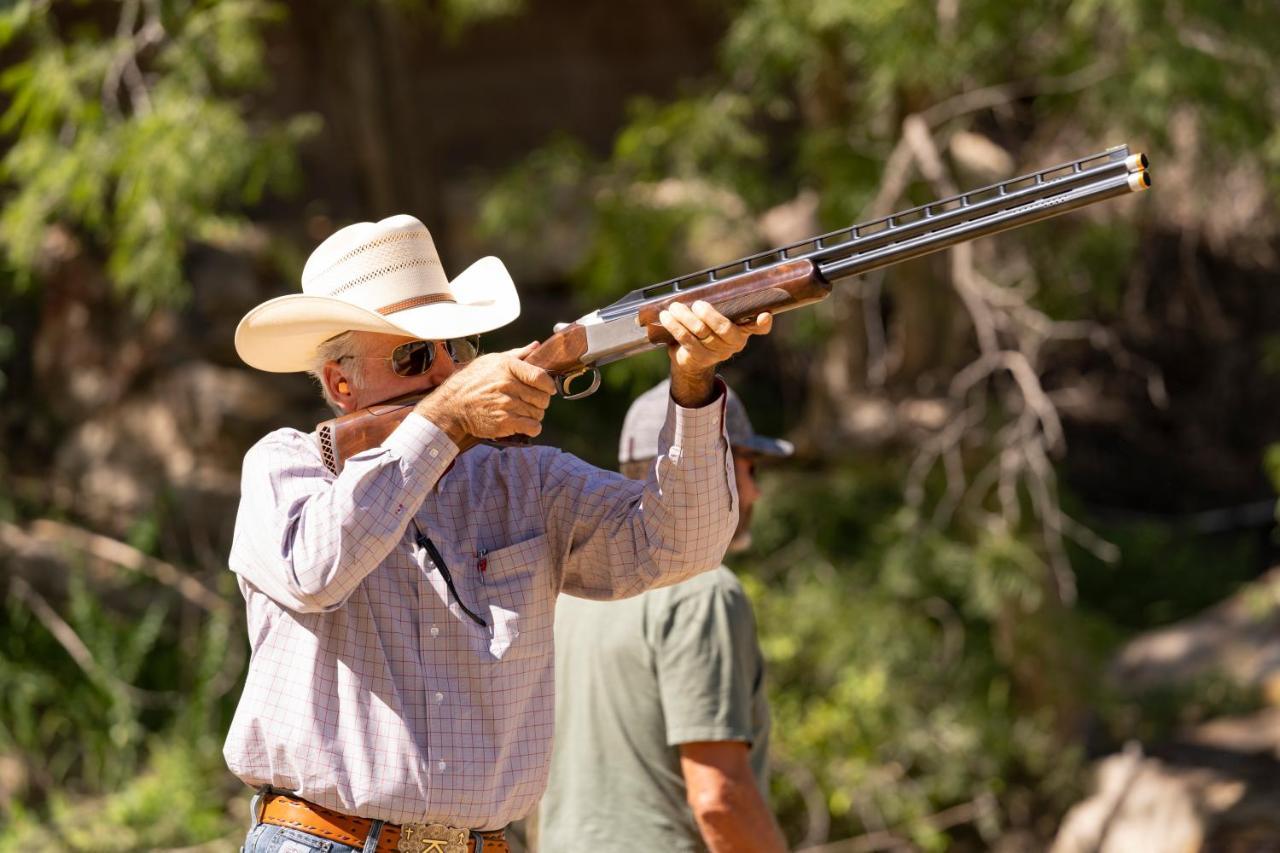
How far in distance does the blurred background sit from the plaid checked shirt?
152 inches

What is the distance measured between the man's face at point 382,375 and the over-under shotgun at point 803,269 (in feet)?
0.14

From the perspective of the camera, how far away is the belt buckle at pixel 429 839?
2322 millimetres

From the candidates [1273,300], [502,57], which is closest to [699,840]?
[1273,300]

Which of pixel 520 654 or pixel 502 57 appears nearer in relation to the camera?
pixel 520 654

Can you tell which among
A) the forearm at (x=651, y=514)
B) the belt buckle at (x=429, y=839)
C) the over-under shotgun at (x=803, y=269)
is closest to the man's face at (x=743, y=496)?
the forearm at (x=651, y=514)

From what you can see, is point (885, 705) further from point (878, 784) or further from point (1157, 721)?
point (1157, 721)

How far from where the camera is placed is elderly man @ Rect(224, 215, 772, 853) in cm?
227

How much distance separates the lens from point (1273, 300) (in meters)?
9.79

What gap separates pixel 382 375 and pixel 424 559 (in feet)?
1.07

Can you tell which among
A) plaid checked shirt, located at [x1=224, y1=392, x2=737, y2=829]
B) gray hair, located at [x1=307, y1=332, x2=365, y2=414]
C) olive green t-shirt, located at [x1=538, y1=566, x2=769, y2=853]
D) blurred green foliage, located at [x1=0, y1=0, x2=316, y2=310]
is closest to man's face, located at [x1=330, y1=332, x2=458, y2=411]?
gray hair, located at [x1=307, y1=332, x2=365, y2=414]

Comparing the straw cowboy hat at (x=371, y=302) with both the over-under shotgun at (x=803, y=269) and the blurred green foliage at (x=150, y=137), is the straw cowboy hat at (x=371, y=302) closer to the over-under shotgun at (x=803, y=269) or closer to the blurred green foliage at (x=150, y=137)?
the over-under shotgun at (x=803, y=269)

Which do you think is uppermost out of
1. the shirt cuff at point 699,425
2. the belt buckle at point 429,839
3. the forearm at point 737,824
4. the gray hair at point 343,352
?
the gray hair at point 343,352

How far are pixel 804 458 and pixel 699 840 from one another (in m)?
4.38

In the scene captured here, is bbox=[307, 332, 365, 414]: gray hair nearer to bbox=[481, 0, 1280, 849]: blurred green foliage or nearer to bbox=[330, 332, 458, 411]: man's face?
bbox=[330, 332, 458, 411]: man's face
